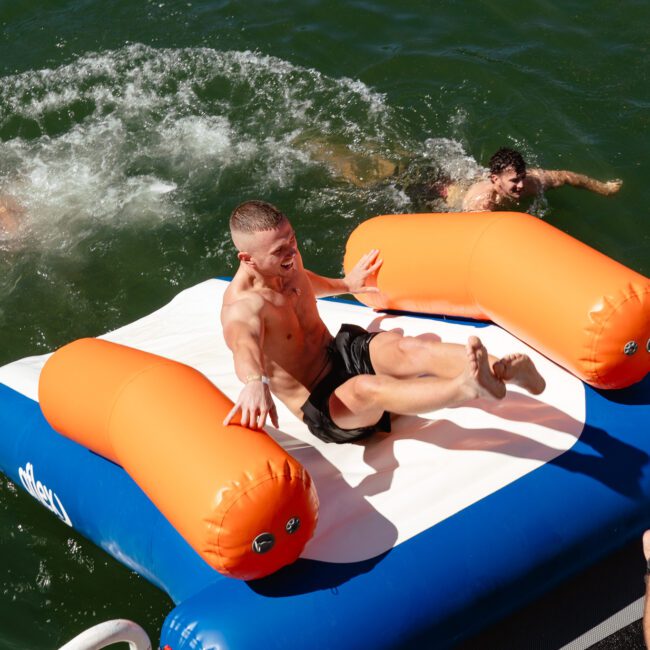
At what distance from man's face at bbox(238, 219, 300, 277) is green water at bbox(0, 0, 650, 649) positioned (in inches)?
77.5

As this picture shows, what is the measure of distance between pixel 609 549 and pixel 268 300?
5.02ft

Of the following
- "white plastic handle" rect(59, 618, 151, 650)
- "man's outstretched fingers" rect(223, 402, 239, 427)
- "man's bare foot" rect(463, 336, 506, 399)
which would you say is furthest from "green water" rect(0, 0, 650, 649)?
"man's bare foot" rect(463, 336, 506, 399)

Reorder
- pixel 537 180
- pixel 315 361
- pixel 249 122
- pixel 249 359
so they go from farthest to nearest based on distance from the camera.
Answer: pixel 249 122 < pixel 537 180 < pixel 315 361 < pixel 249 359

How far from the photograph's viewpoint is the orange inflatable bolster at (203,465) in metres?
2.81

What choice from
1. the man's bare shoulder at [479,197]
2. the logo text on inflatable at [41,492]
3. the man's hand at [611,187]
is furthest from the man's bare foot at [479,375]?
the man's hand at [611,187]

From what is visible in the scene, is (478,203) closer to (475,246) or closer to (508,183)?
(508,183)

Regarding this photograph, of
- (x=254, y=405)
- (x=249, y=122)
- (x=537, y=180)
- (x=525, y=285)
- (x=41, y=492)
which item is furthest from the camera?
(x=249, y=122)

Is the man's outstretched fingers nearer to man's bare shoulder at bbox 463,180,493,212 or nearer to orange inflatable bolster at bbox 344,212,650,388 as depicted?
orange inflatable bolster at bbox 344,212,650,388

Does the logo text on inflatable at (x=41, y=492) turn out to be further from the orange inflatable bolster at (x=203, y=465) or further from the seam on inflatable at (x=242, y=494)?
the seam on inflatable at (x=242, y=494)

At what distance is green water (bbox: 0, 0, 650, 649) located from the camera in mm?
5668

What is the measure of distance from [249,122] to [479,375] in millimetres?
4079

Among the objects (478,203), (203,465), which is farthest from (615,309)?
(478,203)

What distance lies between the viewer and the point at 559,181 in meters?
5.74

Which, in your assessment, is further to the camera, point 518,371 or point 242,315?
point 242,315
